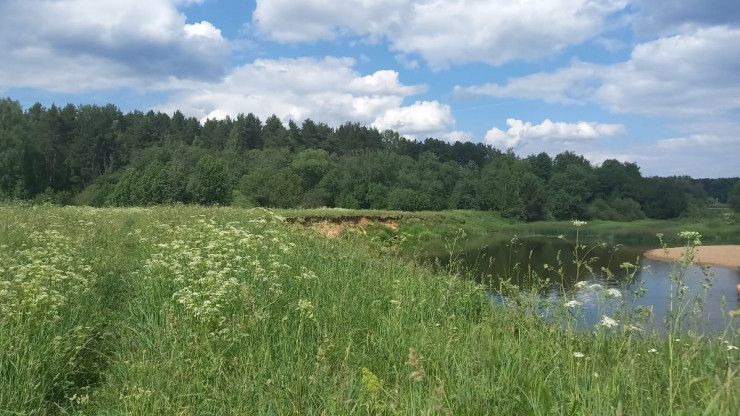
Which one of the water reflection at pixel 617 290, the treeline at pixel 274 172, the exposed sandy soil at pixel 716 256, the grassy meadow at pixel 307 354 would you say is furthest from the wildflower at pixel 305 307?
the treeline at pixel 274 172

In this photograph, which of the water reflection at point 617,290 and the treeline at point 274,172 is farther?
the treeline at point 274,172

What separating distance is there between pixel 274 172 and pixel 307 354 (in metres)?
67.0

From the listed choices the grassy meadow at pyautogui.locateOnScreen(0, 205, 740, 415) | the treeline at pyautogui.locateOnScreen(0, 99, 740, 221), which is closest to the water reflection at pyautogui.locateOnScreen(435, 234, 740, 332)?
the grassy meadow at pyautogui.locateOnScreen(0, 205, 740, 415)

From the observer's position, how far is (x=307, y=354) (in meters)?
4.62

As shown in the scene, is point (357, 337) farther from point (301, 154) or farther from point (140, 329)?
point (301, 154)

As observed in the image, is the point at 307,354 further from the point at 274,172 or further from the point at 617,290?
the point at 274,172

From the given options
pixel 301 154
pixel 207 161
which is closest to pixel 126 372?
pixel 207 161

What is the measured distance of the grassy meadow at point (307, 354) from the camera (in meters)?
3.44

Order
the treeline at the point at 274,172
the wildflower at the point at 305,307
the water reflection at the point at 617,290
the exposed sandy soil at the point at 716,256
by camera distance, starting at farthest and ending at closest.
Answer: the treeline at the point at 274,172 < the exposed sandy soil at the point at 716,256 < the water reflection at the point at 617,290 < the wildflower at the point at 305,307

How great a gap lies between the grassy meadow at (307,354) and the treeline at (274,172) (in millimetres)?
49340

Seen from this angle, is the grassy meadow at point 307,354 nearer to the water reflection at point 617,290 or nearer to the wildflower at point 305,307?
the wildflower at point 305,307

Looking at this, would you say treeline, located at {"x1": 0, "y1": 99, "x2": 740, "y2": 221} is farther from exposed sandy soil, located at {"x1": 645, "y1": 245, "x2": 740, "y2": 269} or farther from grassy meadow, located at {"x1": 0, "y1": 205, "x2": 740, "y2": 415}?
grassy meadow, located at {"x1": 0, "y1": 205, "x2": 740, "y2": 415}

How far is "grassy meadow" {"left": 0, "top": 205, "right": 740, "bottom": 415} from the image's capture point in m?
3.44

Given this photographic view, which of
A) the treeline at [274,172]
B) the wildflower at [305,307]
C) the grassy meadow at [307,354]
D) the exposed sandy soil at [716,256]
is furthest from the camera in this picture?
the treeline at [274,172]
